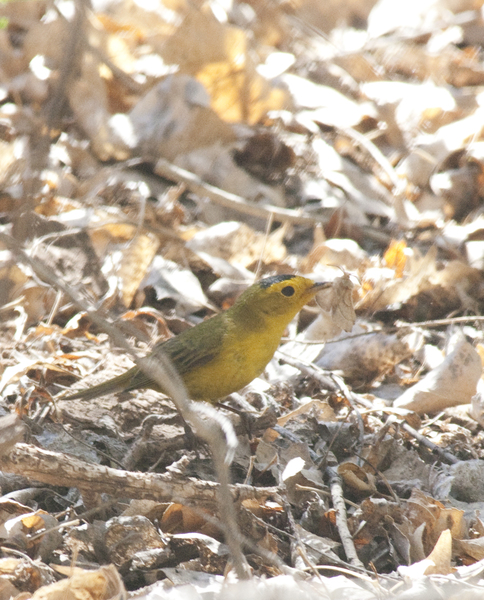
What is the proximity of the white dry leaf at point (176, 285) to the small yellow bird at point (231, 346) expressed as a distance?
37.8 inches

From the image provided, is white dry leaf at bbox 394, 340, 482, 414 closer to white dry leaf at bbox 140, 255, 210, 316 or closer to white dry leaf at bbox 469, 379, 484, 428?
white dry leaf at bbox 469, 379, 484, 428

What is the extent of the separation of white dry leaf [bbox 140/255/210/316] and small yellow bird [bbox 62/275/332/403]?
96cm

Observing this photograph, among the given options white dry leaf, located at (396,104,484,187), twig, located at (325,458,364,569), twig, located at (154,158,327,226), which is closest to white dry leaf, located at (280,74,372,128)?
white dry leaf, located at (396,104,484,187)

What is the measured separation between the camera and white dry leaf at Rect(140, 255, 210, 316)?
5.34 meters

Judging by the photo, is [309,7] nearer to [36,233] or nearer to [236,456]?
[36,233]

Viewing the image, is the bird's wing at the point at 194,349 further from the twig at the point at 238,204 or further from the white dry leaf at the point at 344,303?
the twig at the point at 238,204

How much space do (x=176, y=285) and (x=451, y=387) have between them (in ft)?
7.29

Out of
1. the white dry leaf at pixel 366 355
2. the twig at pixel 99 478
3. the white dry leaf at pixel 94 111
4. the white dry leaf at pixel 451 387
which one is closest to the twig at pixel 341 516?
the twig at pixel 99 478

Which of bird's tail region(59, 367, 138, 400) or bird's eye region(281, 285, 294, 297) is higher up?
bird's eye region(281, 285, 294, 297)

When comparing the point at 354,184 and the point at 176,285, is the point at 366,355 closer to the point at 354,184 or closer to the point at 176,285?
the point at 176,285

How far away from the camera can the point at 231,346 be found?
4.18 meters

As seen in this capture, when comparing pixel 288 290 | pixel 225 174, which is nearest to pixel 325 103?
pixel 225 174

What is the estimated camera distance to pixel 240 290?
5.50m

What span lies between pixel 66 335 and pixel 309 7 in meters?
6.93
